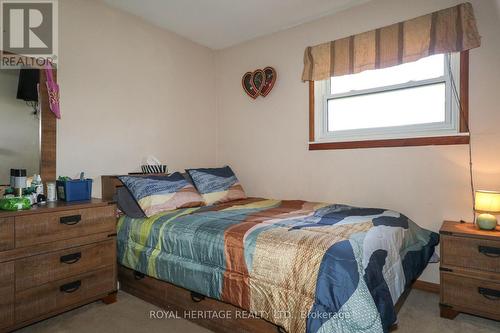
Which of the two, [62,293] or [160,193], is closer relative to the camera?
[62,293]

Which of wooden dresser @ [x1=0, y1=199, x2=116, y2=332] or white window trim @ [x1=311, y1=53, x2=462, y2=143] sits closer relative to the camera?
wooden dresser @ [x1=0, y1=199, x2=116, y2=332]

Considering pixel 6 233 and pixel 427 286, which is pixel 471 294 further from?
pixel 6 233

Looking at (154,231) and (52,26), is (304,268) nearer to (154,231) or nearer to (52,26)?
(154,231)

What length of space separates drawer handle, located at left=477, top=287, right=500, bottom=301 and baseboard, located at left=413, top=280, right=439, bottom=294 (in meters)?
0.56

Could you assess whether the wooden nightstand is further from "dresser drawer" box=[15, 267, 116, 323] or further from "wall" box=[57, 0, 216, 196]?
"wall" box=[57, 0, 216, 196]

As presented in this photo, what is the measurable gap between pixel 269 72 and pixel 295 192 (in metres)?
1.31

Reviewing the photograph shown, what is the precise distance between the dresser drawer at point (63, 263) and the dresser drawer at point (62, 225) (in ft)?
0.31

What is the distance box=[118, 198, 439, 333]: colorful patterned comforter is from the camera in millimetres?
1231

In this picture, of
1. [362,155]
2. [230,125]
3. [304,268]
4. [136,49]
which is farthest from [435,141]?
[136,49]

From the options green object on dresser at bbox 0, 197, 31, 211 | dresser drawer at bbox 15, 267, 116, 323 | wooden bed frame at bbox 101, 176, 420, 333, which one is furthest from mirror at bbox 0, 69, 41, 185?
dresser drawer at bbox 15, 267, 116, 323

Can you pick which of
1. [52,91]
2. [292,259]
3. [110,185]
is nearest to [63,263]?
[110,185]

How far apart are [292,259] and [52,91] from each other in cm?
214

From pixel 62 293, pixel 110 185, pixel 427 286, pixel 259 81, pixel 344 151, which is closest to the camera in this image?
pixel 62 293

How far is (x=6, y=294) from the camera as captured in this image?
1562 millimetres
